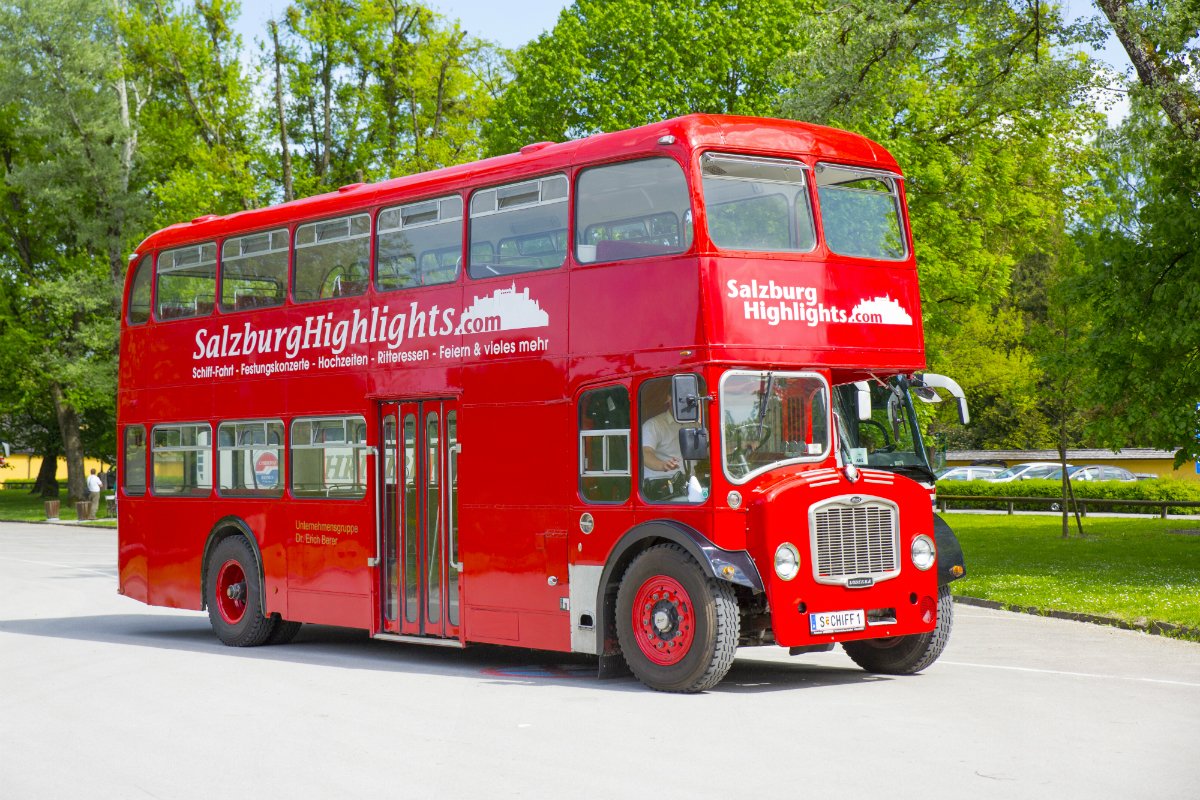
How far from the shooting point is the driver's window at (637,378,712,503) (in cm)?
1212

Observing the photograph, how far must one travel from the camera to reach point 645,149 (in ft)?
41.0

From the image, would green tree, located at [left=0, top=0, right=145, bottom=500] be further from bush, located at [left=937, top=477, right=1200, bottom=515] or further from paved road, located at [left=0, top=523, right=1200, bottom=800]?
paved road, located at [left=0, top=523, right=1200, bottom=800]

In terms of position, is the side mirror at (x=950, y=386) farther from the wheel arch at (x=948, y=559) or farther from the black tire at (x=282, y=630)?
the black tire at (x=282, y=630)

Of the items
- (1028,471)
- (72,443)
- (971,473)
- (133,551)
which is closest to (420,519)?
(133,551)

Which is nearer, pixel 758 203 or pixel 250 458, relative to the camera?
pixel 758 203

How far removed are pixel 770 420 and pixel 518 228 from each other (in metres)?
3.02

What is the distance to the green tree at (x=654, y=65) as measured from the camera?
1550 inches

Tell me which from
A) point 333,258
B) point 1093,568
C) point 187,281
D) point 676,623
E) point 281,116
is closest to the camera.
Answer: point 676,623

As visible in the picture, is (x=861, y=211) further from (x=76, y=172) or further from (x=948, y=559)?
(x=76, y=172)

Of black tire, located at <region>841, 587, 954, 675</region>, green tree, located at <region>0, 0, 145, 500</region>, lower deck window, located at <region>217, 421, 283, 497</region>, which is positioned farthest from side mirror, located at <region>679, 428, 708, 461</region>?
green tree, located at <region>0, 0, 145, 500</region>

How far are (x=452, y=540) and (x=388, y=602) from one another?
46.2 inches

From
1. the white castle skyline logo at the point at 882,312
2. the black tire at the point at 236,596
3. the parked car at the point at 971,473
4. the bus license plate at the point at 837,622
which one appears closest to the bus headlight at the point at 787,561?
the bus license plate at the point at 837,622

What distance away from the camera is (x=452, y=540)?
47.7 feet

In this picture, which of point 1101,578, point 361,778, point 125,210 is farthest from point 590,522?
point 125,210
